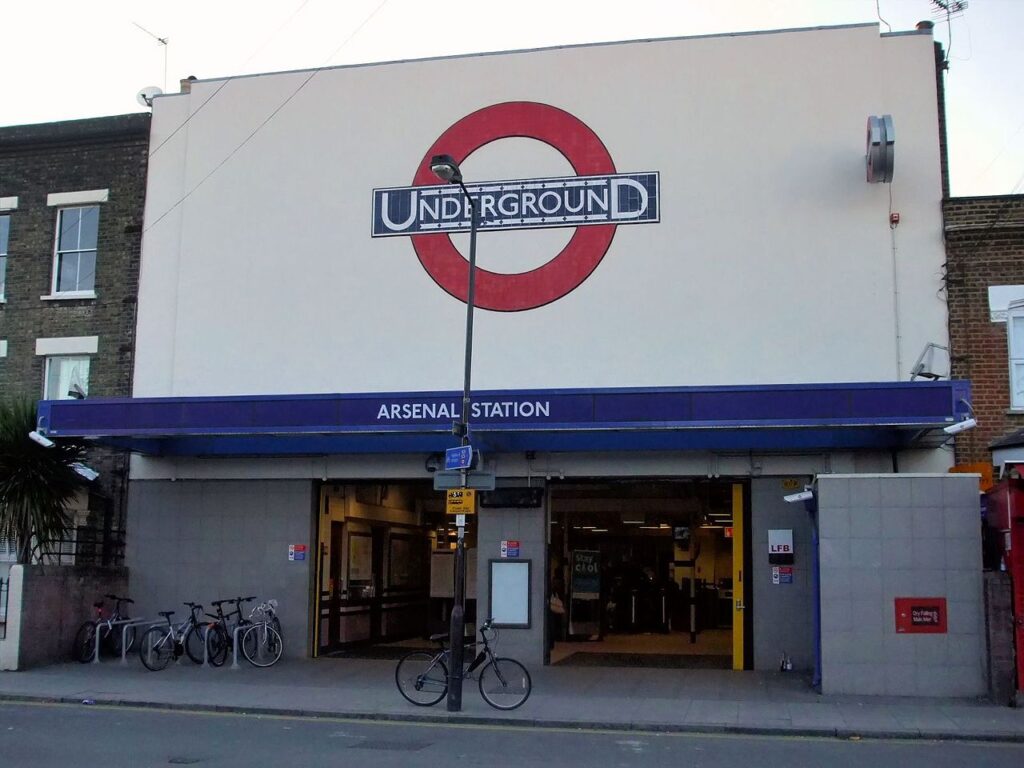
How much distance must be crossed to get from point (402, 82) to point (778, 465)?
985cm

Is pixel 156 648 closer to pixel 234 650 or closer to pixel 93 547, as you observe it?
pixel 234 650

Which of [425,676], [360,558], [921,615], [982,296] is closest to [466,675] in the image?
[425,676]

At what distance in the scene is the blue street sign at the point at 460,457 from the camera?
1494 centimetres

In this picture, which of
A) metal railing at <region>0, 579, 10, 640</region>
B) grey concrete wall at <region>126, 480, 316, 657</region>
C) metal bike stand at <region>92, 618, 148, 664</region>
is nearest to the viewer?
metal railing at <region>0, 579, 10, 640</region>

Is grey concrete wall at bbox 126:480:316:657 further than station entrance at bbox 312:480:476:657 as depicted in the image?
No

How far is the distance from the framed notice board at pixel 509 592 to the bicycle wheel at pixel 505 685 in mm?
4492

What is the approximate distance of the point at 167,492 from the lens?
20.5 metres

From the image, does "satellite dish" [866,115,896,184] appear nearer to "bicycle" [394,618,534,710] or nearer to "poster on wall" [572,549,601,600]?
"bicycle" [394,618,534,710]

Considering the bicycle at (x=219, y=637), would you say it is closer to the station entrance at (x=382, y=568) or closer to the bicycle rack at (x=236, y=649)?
the bicycle rack at (x=236, y=649)

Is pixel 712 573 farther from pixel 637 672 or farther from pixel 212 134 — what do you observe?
pixel 212 134

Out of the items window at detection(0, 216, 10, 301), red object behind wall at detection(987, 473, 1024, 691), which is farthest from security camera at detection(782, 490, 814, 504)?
window at detection(0, 216, 10, 301)

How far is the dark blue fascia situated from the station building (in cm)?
5

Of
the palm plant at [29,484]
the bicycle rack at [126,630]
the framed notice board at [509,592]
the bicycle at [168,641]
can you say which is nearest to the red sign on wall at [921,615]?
the framed notice board at [509,592]

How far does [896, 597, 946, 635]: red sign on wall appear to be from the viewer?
15.5 meters
